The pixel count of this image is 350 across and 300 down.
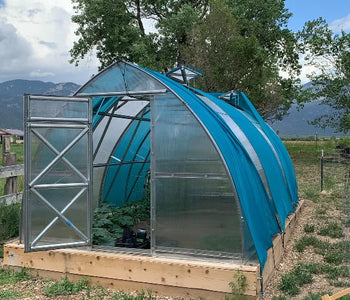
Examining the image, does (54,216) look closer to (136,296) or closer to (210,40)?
→ (136,296)

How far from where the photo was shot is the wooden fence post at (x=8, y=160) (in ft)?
24.2

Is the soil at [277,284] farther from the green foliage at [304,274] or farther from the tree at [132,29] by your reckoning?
the tree at [132,29]

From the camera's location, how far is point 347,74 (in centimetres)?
2191

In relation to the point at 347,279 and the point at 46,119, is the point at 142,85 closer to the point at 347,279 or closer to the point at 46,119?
the point at 46,119

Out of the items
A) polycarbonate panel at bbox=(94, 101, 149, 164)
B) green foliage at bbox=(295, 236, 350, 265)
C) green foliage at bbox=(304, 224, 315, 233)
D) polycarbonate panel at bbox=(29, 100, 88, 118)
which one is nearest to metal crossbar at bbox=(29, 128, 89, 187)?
polycarbonate panel at bbox=(29, 100, 88, 118)

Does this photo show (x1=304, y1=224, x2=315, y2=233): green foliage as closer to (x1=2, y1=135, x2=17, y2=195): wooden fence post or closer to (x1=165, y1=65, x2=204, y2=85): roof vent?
(x1=165, y1=65, x2=204, y2=85): roof vent

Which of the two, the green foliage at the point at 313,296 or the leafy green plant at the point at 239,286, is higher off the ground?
the leafy green plant at the point at 239,286

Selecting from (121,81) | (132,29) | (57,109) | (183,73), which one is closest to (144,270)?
(57,109)

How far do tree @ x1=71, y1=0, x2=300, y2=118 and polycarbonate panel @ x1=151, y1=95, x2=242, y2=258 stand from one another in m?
11.2

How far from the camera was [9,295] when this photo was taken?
495 centimetres

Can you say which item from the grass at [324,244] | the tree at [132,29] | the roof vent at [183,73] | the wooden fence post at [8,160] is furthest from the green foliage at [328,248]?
the tree at [132,29]

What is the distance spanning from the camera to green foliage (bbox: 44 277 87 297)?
197 inches

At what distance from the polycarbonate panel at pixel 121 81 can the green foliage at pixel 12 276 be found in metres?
2.60

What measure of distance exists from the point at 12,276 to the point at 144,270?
1.90 metres
